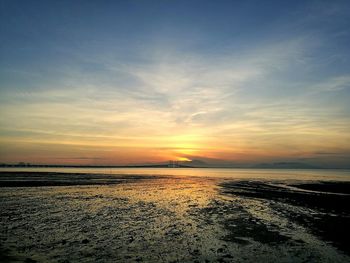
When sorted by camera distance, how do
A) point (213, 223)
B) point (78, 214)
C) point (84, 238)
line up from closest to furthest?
point (84, 238)
point (213, 223)
point (78, 214)

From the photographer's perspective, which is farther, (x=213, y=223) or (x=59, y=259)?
(x=213, y=223)

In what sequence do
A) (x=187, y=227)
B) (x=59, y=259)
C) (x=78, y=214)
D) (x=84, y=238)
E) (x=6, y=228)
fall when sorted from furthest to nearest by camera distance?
(x=78, y=214)
(x=187, y=227)
(x=6, y=228)
(x=84, y=238)
(x=59, y=259)

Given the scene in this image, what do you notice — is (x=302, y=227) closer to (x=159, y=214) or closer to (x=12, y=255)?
(x=159, y=214)

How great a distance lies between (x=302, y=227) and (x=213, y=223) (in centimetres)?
588

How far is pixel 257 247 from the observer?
48.3 ft

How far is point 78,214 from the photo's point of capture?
905 inches

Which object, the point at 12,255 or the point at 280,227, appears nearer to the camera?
the point at 12,255

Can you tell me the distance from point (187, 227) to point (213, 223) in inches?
94.2

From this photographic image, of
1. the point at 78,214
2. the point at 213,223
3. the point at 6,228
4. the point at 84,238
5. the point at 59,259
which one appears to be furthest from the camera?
the point at 78,214

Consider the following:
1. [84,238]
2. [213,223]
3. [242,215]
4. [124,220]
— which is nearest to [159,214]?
[124,220]

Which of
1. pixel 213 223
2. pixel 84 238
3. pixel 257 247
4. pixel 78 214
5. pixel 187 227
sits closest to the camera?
pixel 257 247

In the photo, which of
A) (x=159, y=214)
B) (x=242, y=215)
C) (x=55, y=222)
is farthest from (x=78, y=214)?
(x=242, y=215)

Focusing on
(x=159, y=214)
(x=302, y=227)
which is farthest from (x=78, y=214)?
(x=302, y=227)

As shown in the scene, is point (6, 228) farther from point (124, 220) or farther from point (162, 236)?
point (162, 236)
